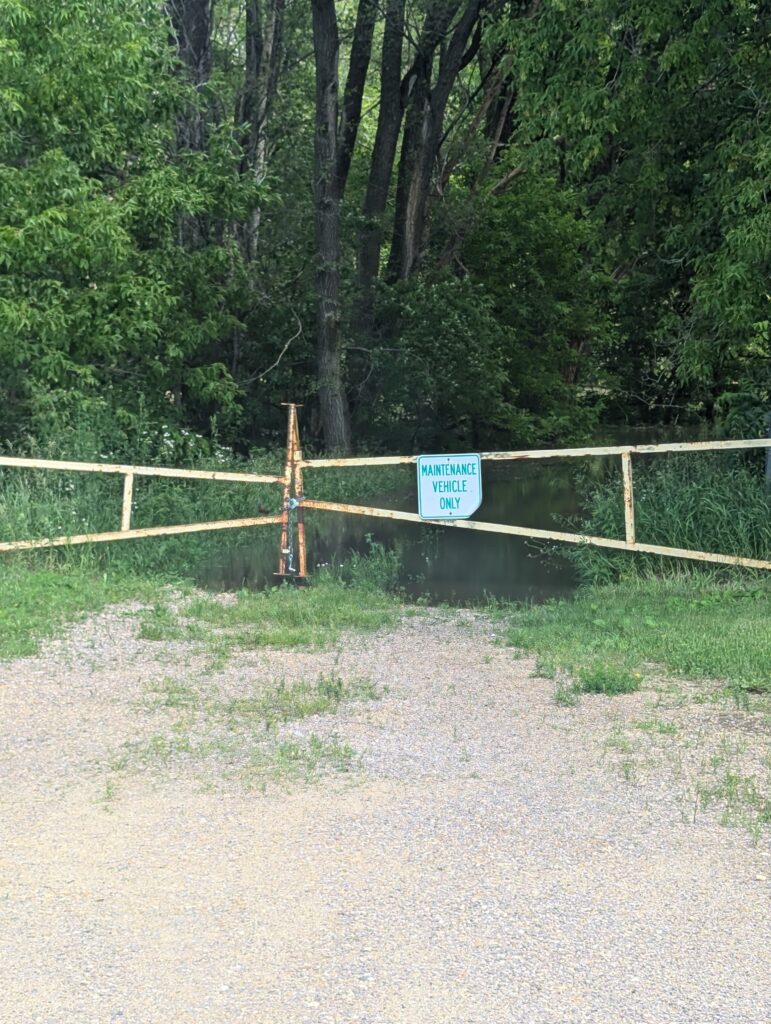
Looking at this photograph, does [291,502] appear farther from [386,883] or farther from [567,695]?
[386,883]

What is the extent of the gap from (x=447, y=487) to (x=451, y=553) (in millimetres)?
5741

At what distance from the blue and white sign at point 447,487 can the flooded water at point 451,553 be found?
1.66 metres

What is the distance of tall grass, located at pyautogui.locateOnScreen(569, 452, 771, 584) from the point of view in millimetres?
13914

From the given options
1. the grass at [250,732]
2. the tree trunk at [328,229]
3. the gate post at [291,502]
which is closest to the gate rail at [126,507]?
the gate post at [291,502]

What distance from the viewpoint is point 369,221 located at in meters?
25.7

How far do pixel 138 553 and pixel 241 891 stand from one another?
1009 cm

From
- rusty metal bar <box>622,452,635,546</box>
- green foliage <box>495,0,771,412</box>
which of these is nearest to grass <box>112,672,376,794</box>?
Answer: rusty metal bar <box>622,452,635,546</box>

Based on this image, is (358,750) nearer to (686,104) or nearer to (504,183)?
(686,104)

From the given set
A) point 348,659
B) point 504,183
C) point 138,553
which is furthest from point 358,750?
point 504,183

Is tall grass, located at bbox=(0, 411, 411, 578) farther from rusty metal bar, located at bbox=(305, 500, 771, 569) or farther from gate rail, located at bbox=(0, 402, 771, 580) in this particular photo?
rusty metal bar, located at bbox=(305, 500, 771, 569)

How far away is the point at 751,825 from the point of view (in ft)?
17.7

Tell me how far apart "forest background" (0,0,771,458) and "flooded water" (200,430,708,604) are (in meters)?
2.67

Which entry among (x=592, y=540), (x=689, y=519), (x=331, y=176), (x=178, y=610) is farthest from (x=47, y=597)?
(x=331, y=176)

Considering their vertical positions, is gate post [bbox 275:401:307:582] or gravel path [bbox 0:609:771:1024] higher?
gate post [bbox 275:401:307:582]
